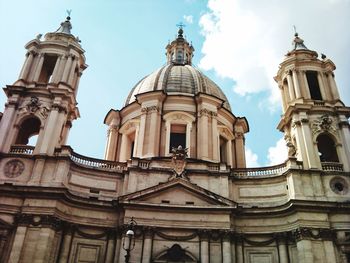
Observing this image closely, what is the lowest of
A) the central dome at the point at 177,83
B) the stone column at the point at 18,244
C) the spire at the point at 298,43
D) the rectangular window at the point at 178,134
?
the stone column at the point at 18,244

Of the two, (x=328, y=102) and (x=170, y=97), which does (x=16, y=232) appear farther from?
(x=328, y=102)

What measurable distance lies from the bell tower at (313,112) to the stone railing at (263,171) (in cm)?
102

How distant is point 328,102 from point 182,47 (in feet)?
58.8

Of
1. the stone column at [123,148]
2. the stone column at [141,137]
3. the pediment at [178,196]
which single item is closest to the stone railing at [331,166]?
the pediment at [178,196]

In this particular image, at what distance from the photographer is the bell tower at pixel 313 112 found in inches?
887

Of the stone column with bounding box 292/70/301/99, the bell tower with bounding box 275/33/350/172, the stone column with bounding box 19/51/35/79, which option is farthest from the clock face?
the stone column with bounding box 292/70/301/99

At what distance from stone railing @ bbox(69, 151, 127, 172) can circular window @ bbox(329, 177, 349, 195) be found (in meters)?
12.2

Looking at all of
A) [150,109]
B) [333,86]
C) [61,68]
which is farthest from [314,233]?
[61,68]

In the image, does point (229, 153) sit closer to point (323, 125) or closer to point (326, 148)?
point (326, 148)

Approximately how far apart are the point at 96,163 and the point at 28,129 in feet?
19.1

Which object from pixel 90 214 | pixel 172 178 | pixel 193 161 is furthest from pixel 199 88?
pixel 90 214

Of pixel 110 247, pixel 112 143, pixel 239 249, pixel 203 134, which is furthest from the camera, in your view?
pixel 112 143

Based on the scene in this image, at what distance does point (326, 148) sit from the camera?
81.5ft

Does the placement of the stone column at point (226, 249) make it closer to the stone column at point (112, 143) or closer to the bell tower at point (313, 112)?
the bell tower at point (313, 112)
